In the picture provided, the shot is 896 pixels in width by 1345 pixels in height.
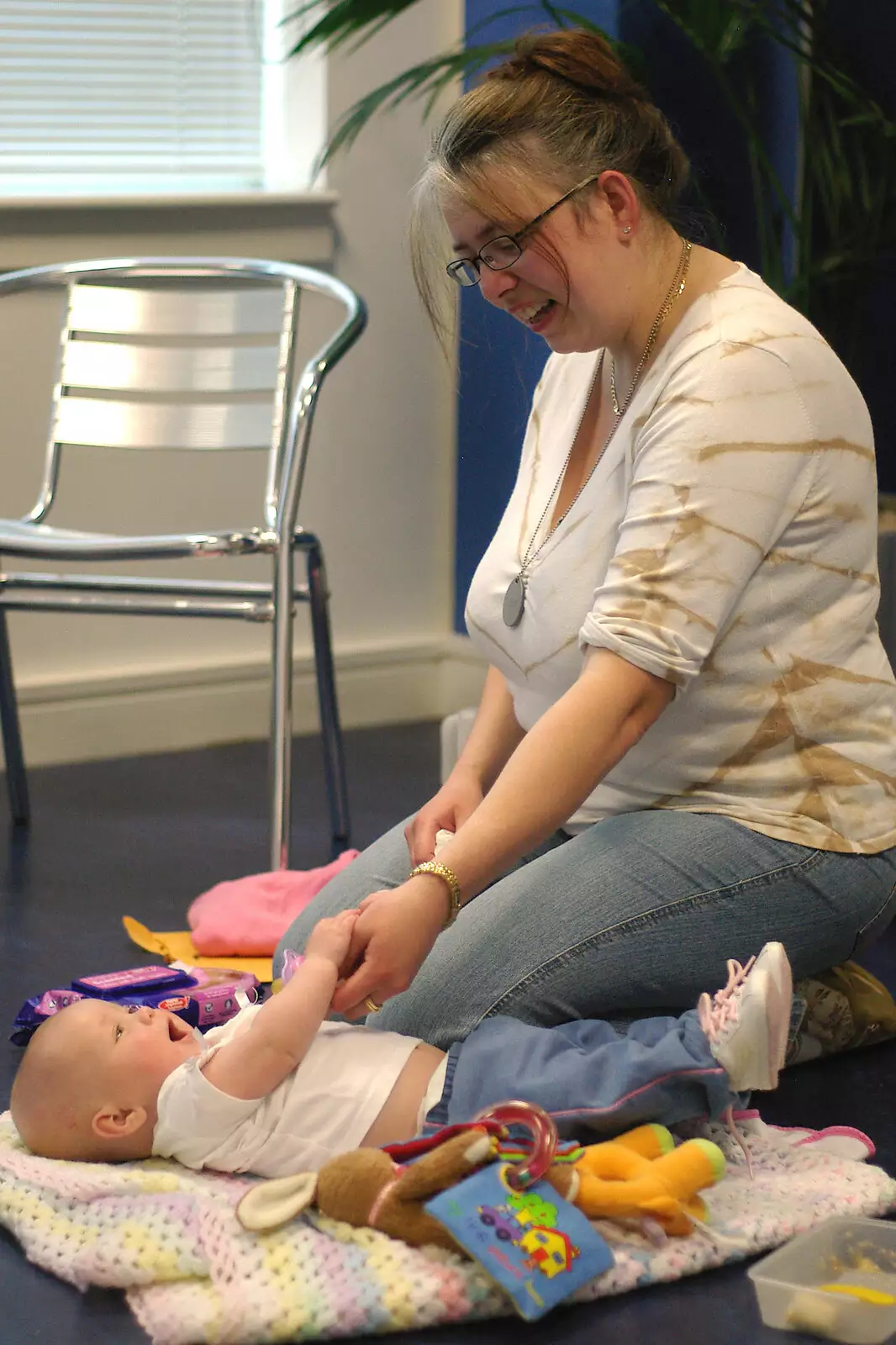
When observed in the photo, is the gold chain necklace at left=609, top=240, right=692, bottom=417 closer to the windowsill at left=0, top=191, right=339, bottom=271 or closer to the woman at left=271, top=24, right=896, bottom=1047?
the woman at left=271, top=24, right=896, bottom=1047

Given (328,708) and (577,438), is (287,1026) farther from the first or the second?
(328,708)

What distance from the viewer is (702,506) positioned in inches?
54.4

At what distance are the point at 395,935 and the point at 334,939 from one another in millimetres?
62

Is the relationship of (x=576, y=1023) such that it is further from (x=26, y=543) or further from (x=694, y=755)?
(x=26, y=543)

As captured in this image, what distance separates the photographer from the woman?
137 centimetres

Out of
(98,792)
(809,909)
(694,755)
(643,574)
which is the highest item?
(643,574)

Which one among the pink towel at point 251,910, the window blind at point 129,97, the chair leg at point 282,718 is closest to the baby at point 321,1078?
the pink towel at point 251,910

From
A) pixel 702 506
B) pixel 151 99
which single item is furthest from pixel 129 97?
pixel 702 506

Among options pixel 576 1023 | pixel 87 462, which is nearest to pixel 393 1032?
pixel 576 1023

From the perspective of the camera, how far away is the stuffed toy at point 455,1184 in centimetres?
128

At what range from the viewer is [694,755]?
151 centimetres

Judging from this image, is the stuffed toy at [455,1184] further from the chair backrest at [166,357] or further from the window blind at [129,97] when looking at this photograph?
the window blind at [129,97]

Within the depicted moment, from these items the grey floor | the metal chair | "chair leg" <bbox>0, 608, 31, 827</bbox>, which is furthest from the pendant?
"chair leg" <bbox>0, 608, 31, 827</bbox>

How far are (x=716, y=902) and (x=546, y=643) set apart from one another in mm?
274
